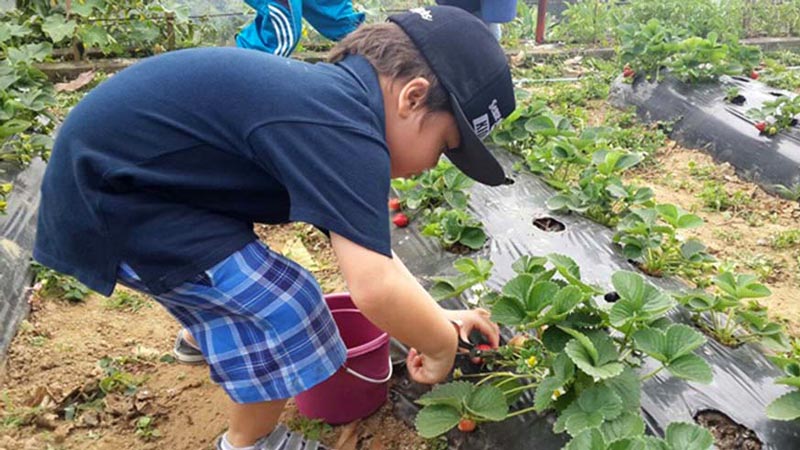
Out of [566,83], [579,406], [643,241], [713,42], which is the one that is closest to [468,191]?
[643,241]

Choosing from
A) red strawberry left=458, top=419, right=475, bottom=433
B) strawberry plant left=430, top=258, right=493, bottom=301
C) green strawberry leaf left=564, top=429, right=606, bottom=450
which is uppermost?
green strawberry leaf left=564, top=429, right=606, bottom=450

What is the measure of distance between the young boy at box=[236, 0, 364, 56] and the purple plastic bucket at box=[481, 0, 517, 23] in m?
1.41

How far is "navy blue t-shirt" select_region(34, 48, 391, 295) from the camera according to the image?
4.00ft

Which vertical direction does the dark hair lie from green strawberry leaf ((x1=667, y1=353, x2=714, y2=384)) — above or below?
above

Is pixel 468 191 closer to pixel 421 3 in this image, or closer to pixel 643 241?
pixel 643 241

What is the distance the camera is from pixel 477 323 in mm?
1797

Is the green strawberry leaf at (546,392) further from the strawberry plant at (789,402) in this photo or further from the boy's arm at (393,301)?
the strawberry plant at (789,402)

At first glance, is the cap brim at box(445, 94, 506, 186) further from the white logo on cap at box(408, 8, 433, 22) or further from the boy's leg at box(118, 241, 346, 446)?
the boy's leg at box(118, 241, 346, 446)

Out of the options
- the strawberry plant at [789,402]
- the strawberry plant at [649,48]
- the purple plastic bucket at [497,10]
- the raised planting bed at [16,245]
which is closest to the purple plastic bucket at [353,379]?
the strawberry plant at [789,402]

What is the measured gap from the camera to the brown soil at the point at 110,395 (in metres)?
1.98

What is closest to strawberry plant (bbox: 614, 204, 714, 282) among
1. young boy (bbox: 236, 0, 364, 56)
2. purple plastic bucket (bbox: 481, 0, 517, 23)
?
young boy (bbox: 236, 0, 364, 56)

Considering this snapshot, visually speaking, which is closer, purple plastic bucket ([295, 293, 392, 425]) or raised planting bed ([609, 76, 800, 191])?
purple plastic bucket ([295, 293, 392, 425])

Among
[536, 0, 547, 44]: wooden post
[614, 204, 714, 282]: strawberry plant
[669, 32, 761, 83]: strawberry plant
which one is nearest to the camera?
[614, 204, 714, 282]: strawberry plant

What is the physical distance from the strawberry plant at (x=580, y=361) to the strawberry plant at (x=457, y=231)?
25.5 inches
